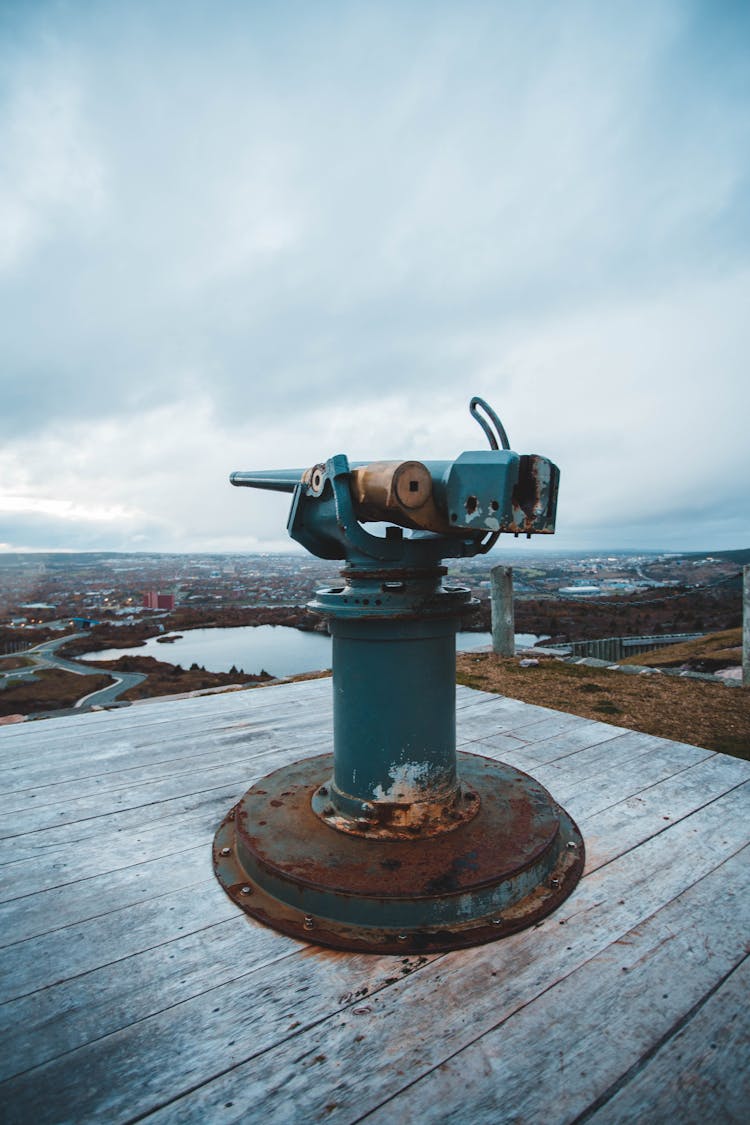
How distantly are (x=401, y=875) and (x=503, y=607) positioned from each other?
5.07 meters

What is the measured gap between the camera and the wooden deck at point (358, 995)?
1.10 metres

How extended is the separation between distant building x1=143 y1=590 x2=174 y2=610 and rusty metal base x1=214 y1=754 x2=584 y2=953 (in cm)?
1576

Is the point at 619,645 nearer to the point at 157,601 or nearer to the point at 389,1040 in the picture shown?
the point at 389,1040

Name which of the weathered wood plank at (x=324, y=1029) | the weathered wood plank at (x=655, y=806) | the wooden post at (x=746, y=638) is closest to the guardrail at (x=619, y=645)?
the wooden post at (x=746, y=638)

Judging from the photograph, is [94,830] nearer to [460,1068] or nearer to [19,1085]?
[19,1085]

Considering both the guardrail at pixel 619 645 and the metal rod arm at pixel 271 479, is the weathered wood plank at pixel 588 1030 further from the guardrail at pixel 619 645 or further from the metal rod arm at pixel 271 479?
the guardrail at pixel 619 645

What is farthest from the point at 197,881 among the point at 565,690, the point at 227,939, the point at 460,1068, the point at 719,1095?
the point at 565,690

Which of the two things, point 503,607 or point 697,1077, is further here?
point 503,607

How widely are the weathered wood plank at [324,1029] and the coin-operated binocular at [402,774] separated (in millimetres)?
80

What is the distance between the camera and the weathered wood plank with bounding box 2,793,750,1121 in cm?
112

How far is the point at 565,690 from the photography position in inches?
189

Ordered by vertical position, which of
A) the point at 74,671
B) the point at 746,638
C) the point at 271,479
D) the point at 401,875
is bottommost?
the point at 74,671

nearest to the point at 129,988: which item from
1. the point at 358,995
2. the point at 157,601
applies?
the point at 358,995

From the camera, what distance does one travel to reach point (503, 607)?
649cm
